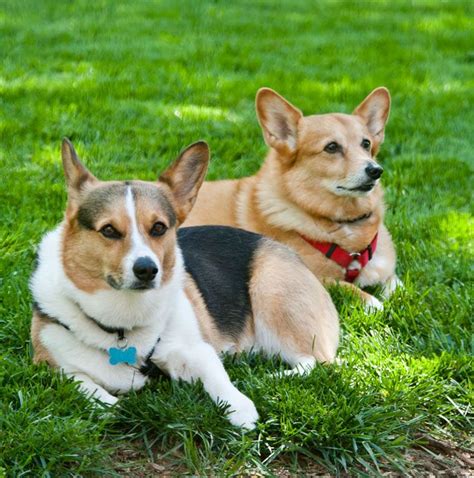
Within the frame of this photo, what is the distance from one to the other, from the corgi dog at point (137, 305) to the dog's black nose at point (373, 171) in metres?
1.37

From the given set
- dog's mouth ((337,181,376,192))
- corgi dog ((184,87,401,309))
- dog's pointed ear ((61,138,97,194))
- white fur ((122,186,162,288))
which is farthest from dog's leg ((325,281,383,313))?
dog's pointed ear ((61,138,97,194))

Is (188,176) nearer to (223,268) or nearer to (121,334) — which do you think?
(223,268)

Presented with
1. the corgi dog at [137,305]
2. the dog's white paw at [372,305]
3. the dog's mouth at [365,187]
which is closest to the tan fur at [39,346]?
the corgi dog at [137,305]

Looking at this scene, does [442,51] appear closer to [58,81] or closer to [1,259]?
[58,81]

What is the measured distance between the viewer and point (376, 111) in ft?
19.4

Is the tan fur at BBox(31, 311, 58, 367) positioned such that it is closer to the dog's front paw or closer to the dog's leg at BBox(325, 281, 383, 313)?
the dog's front paw

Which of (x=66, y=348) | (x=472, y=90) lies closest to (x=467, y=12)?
(x=472, y=90)

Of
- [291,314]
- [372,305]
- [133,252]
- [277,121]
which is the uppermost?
[133,252]

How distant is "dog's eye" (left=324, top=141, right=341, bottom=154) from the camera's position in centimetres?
552

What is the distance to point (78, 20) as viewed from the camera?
10.6 meters

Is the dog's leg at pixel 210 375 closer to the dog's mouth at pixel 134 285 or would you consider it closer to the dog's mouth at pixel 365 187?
the dog's mouth at pixel 134 285

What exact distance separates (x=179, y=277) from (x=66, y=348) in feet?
1.89

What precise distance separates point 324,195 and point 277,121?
0.57 m

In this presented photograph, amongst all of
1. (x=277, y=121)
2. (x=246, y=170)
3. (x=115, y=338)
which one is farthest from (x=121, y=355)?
(x=246, y=170)
